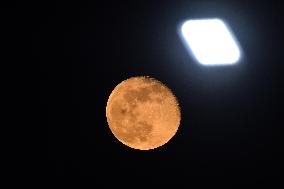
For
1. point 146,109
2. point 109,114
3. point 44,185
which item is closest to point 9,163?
point 44,185

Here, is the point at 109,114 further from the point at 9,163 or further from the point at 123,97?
the point at 9,163

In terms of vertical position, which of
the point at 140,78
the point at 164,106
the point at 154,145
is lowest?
the point at 154,145

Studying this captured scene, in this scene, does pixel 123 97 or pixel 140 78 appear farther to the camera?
pixel 140 78

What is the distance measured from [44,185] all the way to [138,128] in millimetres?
2926

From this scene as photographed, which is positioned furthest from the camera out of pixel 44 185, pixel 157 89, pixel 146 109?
pixel 44 185

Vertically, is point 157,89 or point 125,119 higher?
point 157,89

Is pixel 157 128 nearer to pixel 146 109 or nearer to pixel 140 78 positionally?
pixel 146 109

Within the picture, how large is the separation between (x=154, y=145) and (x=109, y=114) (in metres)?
0.71

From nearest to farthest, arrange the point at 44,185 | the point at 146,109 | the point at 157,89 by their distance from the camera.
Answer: the point at 146,109, the point at 157,89, the point at 44,185

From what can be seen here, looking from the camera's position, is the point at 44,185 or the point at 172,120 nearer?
the point at 172,120

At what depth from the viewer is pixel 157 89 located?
527 centimetres

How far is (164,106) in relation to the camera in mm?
5086

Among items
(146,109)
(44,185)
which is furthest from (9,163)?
(146,109)

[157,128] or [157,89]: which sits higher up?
[157,89]
